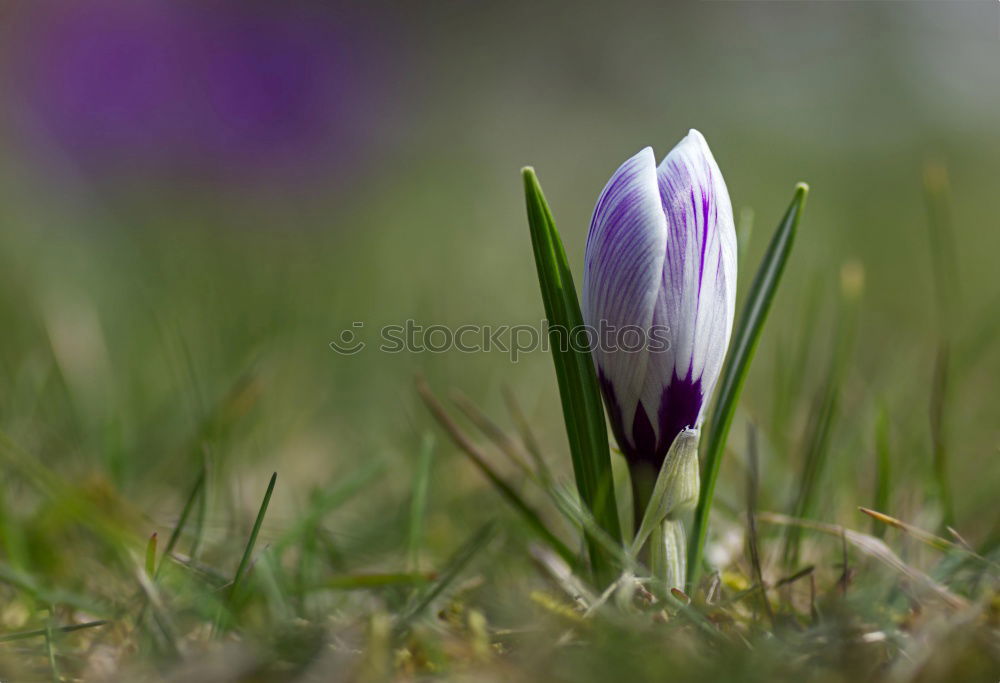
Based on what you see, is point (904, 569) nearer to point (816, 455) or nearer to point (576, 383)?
point (816, 455)

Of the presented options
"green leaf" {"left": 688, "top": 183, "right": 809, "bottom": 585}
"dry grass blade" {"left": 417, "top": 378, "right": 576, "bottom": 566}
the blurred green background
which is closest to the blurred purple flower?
the blurred green background

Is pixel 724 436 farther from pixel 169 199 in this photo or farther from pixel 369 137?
pixel 369 137

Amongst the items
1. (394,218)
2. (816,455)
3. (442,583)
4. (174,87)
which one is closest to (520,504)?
(442,583)

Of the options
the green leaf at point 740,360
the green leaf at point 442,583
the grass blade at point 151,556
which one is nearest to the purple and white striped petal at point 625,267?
the green leaf at point 740,360

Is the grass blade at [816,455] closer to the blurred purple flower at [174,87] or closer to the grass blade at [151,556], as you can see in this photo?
the grass blade at [151,556]

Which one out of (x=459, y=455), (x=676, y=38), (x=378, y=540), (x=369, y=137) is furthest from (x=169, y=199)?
(x=676, y=38)

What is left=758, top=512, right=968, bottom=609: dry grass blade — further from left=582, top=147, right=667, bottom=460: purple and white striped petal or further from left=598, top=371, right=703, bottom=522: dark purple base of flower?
left=582, top=147, right=667, bottom=460: purple and white striped petal
